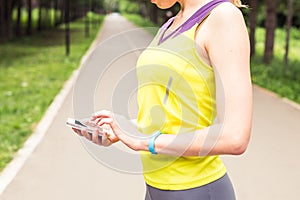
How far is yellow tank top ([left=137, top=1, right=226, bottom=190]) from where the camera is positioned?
138 cm

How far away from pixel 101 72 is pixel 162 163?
320mm

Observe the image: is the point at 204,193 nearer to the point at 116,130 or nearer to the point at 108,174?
the point at 116,130

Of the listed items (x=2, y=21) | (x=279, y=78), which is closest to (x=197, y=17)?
(x=279, y=78)

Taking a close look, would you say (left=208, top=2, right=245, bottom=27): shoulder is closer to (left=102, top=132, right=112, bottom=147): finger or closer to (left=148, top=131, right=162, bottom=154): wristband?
(left=148, top=131, right=162, bottom=154): wristband

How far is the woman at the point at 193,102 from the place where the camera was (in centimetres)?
131

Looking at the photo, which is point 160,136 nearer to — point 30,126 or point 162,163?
point 162,163

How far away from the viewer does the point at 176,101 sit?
1.43m

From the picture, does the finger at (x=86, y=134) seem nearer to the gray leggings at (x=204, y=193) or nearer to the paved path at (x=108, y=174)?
the gray leggings at (x=204, y=193)

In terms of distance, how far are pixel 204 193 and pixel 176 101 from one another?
31 centimetres

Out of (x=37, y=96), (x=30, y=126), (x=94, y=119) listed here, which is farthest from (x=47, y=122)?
(x=94, y=119)

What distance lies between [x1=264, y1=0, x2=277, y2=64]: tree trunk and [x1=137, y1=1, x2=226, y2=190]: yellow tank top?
14.6m

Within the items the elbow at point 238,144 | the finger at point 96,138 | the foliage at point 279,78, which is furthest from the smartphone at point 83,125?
the foliage at point 279,78

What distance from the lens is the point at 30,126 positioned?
755 cm

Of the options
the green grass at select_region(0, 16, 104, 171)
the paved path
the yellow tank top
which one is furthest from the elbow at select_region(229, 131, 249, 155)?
the green grass at select_region(0, 16, 104, 171)
